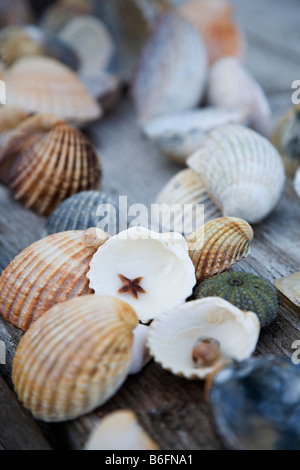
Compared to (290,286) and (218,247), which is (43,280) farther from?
(290,286)

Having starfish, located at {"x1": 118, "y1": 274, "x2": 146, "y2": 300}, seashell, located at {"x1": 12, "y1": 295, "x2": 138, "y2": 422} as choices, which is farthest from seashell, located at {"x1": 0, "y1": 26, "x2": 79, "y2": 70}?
seashell, located at {"x1": 12, "y1": 295, "x2": 138, "y2": 422}

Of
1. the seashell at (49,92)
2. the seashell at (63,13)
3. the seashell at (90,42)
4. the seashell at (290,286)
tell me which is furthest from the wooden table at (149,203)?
the seashell at (63,13)

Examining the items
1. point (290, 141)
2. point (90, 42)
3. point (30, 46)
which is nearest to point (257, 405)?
point (290, 141)

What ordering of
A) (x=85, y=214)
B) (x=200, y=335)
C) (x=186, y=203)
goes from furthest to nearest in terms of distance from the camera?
(x=186, y=203) → (x=85, y=214) → (x=200, y=335)

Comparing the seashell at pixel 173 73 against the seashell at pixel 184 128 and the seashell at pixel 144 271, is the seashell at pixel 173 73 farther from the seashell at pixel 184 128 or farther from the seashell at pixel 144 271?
the seashell at pixel 144 271

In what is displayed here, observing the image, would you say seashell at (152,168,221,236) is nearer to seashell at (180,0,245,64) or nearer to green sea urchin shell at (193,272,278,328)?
green sea urchin shell at (193,272,278,328)

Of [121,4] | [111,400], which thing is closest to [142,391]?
[111,400]
